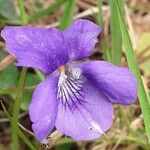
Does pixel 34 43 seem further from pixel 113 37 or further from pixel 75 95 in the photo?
pixel 113 37

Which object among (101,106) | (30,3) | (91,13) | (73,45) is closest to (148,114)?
(101,106)

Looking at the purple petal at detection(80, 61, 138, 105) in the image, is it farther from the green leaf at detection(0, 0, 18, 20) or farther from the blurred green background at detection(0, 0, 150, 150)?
the green leaf at detection(0, 0, 18, 20)

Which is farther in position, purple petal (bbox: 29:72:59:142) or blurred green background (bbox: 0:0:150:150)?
blurred green background (bbox: 0:0:150:150)

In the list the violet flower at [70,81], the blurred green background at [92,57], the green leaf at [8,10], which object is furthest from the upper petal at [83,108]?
the green leaf at [8,10]

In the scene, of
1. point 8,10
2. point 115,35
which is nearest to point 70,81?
point 115,35

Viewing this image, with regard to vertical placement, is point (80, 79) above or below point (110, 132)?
above

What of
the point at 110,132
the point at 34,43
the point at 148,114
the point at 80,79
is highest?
the point at 34,43

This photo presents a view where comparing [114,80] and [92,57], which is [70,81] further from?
[92,57]

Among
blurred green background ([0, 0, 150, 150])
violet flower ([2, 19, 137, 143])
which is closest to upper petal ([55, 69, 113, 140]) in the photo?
violet flower ([2, 19, 137, 143])
